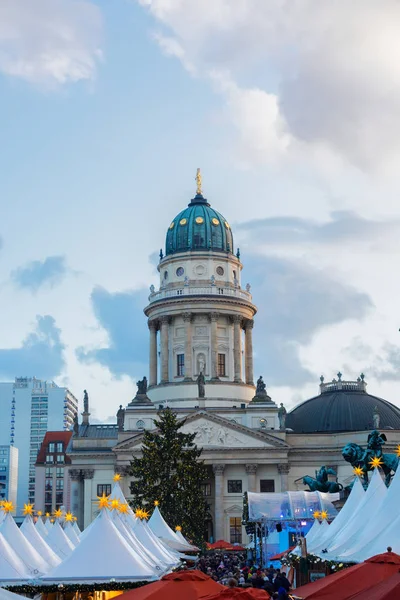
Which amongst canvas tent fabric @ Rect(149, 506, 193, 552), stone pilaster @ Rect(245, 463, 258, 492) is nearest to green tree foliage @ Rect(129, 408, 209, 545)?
canvas tent fabric @ Rect(149, 506, 193, 552)

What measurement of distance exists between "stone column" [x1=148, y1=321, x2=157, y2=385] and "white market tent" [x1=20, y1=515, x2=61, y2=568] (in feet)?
203

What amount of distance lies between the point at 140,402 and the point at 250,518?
38.1m

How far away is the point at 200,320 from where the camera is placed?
334 ft

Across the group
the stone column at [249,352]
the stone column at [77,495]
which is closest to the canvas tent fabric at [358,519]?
the stone column at [77,495]

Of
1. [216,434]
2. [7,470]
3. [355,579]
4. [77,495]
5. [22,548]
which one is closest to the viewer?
[355,579]

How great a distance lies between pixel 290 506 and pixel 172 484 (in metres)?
15.0

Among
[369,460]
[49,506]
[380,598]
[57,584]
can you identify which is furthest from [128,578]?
[49,506]

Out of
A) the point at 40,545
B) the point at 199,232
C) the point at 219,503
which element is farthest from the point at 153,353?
the point at 40,545

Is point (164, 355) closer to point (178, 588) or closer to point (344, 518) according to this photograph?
point (344, 518)

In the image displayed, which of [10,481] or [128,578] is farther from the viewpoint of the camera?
[10,481]

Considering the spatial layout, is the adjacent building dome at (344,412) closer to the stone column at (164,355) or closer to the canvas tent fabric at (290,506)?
the stone column at (164,355)

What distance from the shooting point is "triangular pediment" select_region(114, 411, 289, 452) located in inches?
3602

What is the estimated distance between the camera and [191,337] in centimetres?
10081

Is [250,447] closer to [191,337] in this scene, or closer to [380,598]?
[191,337]
